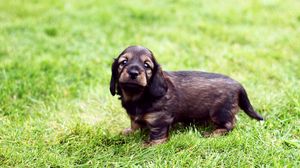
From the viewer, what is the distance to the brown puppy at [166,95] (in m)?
4.52

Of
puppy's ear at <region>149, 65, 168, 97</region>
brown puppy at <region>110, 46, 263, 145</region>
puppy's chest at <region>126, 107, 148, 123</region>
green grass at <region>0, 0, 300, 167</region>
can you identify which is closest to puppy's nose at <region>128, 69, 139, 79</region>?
brown puppy at <region>110, 46, 263, 145</region>

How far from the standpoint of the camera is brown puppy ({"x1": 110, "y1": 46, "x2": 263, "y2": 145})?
452 cm

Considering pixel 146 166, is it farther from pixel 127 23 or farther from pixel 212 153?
pixel 127 23

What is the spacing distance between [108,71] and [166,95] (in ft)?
7.45

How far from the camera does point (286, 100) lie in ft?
18.7

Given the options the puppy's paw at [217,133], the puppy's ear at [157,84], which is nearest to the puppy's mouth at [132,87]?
the puppy's ear at [157,84]

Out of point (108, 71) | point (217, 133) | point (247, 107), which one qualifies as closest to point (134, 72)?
point (217, 133)

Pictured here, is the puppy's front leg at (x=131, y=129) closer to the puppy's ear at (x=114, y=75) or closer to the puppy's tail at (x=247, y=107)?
the puppy's ear at (x=114, y=75)

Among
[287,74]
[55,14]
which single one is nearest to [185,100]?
[287,74]

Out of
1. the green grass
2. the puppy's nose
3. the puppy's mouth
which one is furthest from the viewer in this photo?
the green grass

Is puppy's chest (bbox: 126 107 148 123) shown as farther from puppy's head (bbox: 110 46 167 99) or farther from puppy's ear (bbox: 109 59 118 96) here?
puppy's ear (bbox: 109 59 118 96)

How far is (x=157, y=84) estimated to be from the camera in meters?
4.71

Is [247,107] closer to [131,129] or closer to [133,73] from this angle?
[131,129]

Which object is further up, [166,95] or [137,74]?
[137,74]
